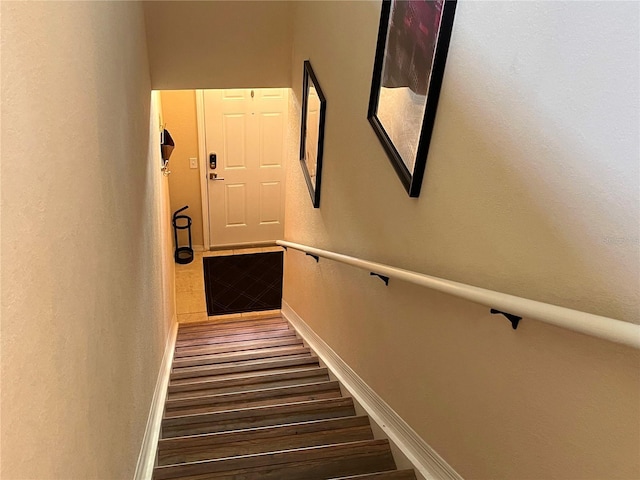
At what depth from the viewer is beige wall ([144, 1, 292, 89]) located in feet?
11.3

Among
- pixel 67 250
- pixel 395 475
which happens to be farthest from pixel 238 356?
pixel 67 250

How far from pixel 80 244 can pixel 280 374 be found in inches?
78.0

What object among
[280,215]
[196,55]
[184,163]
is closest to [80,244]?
[196,55]

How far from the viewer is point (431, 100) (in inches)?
65.2

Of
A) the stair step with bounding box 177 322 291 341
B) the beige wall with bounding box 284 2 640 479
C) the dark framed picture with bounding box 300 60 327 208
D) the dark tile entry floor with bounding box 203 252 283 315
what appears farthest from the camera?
the dark tile entry floor with bounding box 203 252 283 315

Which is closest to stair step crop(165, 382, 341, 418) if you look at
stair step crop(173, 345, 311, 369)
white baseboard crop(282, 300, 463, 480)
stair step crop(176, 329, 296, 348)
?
white baseboard crop(282, 300, 463, 480)

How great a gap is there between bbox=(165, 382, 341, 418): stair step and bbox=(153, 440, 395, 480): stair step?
600 millimetres

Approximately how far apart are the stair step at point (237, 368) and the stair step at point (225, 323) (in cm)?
136

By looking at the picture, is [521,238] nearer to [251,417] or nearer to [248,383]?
[251,417]

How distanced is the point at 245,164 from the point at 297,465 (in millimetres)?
4327

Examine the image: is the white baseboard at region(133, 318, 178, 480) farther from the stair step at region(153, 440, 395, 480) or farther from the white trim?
the white trim

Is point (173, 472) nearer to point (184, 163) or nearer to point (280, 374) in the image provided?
point (280, 374)

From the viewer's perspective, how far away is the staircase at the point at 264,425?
2150 millimetres

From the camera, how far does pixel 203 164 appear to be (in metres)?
5.92
